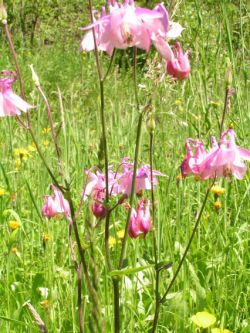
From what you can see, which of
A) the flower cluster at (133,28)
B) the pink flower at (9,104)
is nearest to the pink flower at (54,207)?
the pink flower at (9,104)

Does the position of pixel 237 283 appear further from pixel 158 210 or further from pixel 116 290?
pixel 116 290

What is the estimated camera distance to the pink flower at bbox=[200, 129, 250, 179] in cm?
126

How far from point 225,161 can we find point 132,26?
34cm

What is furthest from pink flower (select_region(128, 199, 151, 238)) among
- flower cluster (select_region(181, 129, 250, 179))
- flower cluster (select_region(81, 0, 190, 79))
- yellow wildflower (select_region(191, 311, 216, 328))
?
flower cluster (select_region(81, 0, 190, 79))

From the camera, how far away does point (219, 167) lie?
127 cm

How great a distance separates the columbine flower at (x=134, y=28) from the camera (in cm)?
109

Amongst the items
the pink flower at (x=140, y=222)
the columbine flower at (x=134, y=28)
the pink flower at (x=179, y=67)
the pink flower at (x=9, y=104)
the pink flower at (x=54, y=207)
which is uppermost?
the columbine flower at (x=134, y=28)

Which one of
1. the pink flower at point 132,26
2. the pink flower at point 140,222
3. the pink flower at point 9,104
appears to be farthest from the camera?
the pink flower at point 140,222

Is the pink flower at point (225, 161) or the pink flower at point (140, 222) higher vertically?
the pink flower at point (225, 161)

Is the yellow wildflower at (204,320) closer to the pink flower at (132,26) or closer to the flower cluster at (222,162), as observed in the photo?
the flower cluster at (222,162)

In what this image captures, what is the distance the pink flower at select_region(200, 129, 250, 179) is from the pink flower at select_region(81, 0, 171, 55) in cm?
29

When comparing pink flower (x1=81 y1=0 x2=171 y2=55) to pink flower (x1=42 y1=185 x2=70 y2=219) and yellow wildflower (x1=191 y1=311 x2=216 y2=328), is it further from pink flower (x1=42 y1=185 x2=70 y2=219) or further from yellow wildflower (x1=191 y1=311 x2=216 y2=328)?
yellow wildflower (x1=191 y1=311 x2=216 y2=328)

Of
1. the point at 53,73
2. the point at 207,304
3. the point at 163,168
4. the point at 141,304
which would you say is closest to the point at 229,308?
the point at 207,304

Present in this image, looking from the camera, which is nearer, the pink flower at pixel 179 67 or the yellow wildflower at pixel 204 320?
the pink flower at pixel 179 67
